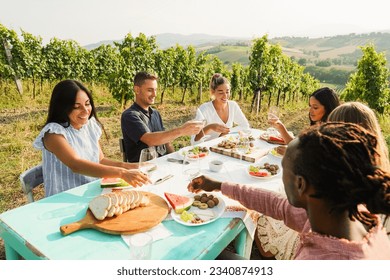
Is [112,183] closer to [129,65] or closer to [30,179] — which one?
[30,179]

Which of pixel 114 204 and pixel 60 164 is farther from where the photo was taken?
pixel 60 164

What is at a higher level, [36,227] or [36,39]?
[36,39]

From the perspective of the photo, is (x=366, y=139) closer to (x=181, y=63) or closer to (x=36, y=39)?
(x=181, y=63)

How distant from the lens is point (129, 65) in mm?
10391

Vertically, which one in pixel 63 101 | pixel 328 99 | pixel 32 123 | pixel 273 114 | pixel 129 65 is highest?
pixel 129 65

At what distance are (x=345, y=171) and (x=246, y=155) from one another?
6.22ft

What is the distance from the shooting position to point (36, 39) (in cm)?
1097

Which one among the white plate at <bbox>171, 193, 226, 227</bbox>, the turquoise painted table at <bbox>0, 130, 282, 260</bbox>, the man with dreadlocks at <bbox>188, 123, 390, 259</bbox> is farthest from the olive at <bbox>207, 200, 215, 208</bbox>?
the man with dreadlocks at <bbox>188, 123, 390, 259</bbox>

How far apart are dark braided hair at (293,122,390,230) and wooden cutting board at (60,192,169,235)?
37.7 inches

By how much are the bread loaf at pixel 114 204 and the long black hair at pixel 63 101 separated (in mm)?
1170

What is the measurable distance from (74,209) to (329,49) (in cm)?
9385

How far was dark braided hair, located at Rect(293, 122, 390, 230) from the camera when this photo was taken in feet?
3.80

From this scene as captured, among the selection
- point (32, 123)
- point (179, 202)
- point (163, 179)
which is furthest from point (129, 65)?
point (179, 202)
